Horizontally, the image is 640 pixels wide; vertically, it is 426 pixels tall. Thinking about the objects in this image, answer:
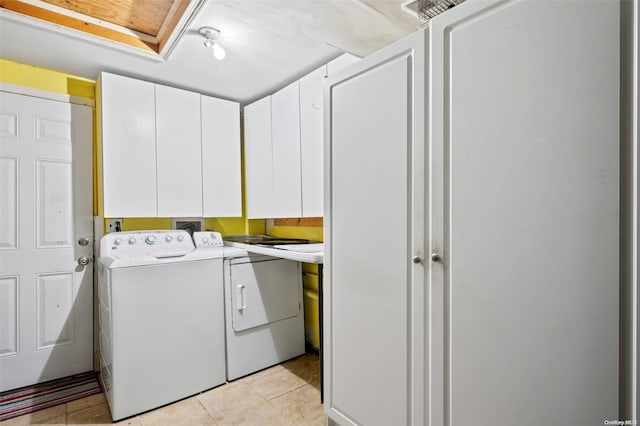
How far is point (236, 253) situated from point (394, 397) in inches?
59.4

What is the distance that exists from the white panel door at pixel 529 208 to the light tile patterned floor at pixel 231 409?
1237 mm

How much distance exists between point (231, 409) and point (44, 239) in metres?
1.84

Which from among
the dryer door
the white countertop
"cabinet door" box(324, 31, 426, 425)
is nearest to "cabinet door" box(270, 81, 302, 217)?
the white countertop

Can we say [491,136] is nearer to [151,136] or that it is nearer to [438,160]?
[438,160]

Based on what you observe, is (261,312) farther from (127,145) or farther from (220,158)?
(127,145)

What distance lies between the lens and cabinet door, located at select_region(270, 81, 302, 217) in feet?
7.82

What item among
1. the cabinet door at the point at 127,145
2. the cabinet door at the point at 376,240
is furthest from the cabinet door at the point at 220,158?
the cabinet door at the point at 376,240

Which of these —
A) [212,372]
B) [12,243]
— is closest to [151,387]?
[212,372]

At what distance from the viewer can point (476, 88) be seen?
987 millimetres

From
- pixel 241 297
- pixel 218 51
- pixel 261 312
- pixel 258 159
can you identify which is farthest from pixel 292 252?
pixel 218 51

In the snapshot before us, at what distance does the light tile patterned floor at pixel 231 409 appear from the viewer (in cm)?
189

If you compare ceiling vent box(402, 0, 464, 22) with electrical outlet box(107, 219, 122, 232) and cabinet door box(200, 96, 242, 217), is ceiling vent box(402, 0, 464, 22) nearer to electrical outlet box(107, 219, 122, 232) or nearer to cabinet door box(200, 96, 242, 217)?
cabinet door box(200, 96, 242, 217)

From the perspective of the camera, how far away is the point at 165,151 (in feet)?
8.27

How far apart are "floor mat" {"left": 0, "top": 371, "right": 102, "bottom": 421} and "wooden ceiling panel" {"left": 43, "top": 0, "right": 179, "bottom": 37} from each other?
2.47m
